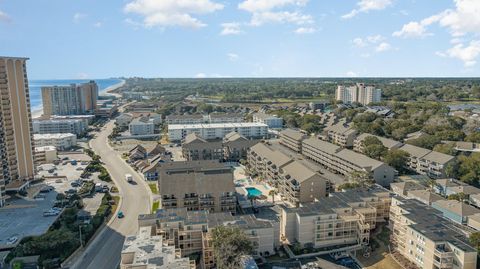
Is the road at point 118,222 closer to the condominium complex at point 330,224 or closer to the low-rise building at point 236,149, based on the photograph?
the condominium complex at point 330,224

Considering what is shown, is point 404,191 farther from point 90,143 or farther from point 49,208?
point 90,143

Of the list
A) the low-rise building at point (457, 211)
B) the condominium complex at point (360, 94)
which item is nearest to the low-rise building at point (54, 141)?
the low-rise building at point (457, 211)

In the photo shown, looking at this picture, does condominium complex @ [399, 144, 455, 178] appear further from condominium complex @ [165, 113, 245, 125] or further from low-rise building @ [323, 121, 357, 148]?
condominium complex @ [165, 113, 245, 125]

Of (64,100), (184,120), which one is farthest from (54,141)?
(64,100)

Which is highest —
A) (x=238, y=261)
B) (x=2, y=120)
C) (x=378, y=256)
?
(x=2, y=120)

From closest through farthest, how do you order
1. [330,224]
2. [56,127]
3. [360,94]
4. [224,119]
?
[330,224]
[56,127]
[224,119]
[360,94]

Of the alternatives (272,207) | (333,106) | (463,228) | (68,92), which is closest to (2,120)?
→ (272,207)

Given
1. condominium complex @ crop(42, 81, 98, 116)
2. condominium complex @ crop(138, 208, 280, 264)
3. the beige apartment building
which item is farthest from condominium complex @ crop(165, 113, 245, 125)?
the beige apartment building

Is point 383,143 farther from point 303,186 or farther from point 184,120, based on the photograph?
point 184,120
